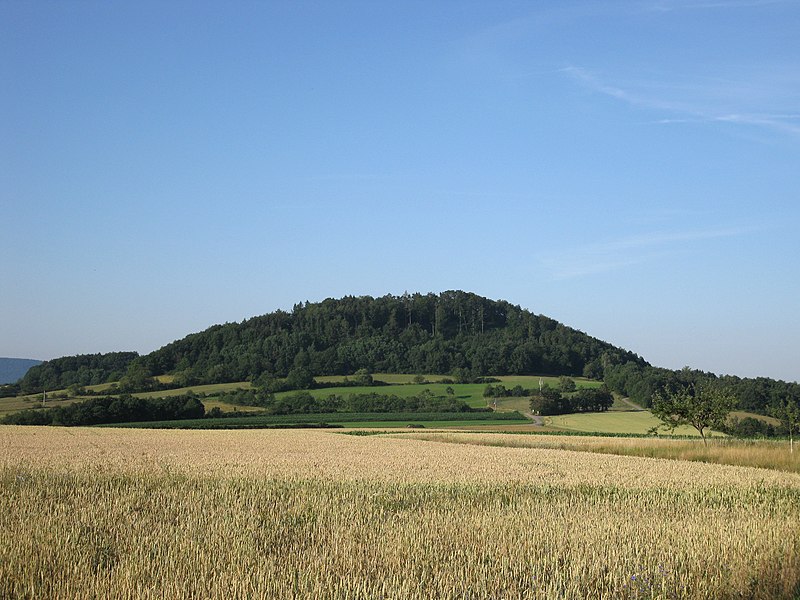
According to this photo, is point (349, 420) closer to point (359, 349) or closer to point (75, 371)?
point (359, 349)

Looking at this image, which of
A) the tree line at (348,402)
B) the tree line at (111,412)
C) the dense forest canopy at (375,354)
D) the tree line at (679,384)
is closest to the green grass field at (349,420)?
the tree line at (111,412)

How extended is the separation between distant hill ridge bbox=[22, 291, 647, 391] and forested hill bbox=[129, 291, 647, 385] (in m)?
0.21

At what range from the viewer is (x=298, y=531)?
11.2 meters

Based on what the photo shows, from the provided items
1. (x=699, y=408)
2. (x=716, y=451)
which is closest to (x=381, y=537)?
(x=716, y=451)

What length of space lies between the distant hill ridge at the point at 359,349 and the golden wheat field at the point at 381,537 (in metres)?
107

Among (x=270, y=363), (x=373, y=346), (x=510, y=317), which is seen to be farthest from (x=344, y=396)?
(x=510, y=317)

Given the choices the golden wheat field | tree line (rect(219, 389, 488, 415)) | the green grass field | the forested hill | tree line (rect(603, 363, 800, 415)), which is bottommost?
the green grass field

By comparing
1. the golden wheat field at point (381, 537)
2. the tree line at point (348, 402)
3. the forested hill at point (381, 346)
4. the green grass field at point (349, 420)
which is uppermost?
the forested hill at point (381, 346)

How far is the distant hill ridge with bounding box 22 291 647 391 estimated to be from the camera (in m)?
126

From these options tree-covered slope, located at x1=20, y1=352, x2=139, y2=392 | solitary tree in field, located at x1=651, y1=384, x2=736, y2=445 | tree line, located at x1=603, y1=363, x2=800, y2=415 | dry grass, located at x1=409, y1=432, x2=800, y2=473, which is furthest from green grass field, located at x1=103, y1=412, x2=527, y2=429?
tree-covered slope, located at x1=20, y1=352, x2=139, y2=392

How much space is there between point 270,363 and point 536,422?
55536mm

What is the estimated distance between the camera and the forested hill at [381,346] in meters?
128

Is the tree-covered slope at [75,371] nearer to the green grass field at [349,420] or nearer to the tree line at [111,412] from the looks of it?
the tree line at [111,412]

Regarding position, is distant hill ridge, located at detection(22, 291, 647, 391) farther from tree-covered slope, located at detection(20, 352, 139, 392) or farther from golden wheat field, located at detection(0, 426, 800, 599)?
golden wheat field, located at detection(0, 426, 800, 599)
